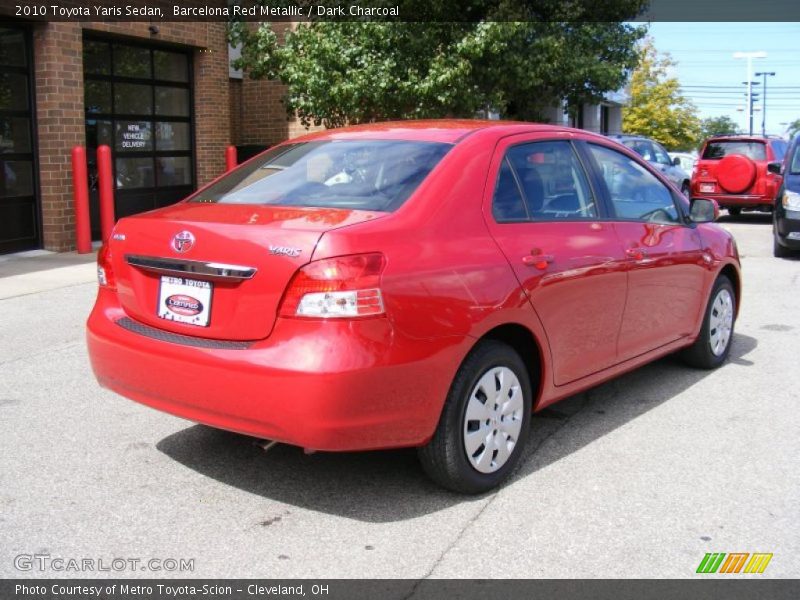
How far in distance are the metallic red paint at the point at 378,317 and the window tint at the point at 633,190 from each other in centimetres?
52

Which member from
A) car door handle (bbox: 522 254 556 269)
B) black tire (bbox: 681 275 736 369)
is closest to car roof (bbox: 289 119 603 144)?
car door handle (bbox: 522 254 556 269)

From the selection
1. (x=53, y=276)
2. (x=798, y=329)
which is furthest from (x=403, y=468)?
(x=53, y=276)

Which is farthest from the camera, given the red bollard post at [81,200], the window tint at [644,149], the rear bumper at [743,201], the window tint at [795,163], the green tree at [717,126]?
the green tree at [717,126]

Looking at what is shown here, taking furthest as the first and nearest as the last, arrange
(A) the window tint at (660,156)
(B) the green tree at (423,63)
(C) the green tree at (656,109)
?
(C) the green tree at (656,109)
(A) the window tint at (660,156)
(B) the green tree at (423,63)

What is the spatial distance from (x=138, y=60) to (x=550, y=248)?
1154 centimetres

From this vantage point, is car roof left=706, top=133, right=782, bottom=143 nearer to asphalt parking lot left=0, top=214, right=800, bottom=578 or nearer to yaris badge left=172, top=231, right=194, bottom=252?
asphalt parking lot left=0, top=214, right=800, bottom=578

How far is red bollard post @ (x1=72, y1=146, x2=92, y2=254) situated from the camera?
471 inches

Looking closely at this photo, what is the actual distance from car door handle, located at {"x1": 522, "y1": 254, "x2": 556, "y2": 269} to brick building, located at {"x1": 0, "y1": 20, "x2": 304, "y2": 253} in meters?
9.71

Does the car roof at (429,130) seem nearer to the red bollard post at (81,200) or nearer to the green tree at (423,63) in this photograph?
the red bollard post at (81,200)

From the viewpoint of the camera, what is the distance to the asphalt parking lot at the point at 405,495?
3.51 metres

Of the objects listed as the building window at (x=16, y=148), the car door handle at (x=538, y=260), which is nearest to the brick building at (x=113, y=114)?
the building window at (x=16, y=148)

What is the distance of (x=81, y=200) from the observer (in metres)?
12.2

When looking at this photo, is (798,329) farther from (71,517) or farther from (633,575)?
(71,517)
